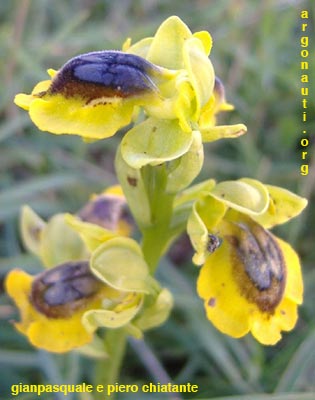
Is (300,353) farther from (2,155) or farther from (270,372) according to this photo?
(2,155)

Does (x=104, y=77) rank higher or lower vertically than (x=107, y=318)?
higher

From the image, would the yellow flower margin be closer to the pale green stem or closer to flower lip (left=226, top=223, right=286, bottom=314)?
flower lip (left=226, top=223, right=286, bottom=314)

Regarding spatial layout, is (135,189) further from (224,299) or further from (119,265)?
(224,299)

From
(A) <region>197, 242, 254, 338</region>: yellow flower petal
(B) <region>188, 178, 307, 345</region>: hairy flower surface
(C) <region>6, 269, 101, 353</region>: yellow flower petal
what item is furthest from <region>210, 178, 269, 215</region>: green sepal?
(C) <region>6, 269, 101, 353</region>: yellow flower petal

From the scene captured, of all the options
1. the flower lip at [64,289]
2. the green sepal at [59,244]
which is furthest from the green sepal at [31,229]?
the flower lip at [64,289]

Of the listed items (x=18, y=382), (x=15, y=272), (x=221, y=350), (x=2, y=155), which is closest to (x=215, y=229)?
(x=15, y=272)

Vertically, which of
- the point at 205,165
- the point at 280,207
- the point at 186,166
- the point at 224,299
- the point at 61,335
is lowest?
the point at 205,165

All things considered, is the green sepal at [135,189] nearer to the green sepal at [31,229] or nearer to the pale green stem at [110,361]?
the pale green stem at [110,361]

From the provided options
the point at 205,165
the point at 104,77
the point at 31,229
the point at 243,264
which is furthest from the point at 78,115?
the point at 205,165
